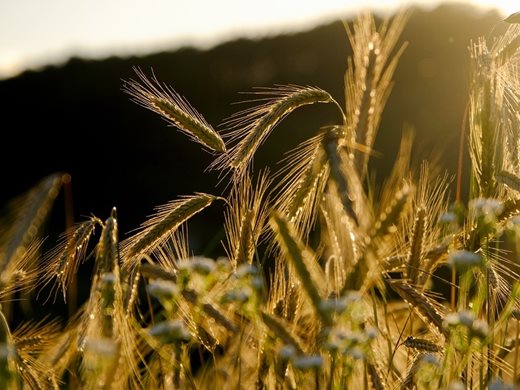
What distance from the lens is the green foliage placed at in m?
1.93

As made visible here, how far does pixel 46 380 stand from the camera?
7.81ft

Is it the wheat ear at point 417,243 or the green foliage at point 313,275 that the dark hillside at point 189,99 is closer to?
the green foliage at point 313,275

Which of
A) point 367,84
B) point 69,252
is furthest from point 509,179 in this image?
point 69,252

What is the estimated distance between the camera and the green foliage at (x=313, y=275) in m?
1.93

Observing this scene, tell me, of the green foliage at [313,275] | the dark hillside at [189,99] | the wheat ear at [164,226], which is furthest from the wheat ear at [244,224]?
the dark hillside at [189,99]

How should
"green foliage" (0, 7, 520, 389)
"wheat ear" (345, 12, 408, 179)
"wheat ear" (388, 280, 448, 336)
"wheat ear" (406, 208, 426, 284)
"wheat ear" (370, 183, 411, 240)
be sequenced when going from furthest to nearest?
"wheat ear" (345, 12, 408, 179) → "wheat ear" (406, 208, 426, 284) → "wheat ear" (388, 280, 448, 336) → "green foliage" (0, 7, 520, 389) → "wheat ear" (370, 183, 411, 240)

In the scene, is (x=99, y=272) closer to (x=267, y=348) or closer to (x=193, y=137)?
(x=267, y=348)

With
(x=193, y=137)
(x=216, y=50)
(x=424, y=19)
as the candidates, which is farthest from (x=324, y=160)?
(x=216, y=50)

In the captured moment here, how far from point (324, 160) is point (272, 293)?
44 cm

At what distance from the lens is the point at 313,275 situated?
197cm

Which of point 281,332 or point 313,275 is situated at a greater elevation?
point 313,275

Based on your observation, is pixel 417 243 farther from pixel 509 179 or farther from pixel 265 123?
pixel 265 123

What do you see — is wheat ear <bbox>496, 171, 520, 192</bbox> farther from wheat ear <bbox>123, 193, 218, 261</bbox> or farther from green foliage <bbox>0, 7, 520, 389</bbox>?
wheat ear <bbox>123, 193, 218, 261</bbox>

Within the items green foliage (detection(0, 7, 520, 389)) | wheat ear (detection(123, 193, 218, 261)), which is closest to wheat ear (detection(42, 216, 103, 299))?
green foliage (detection(0, 7, 520, 389))
